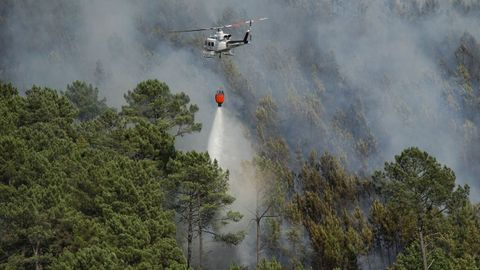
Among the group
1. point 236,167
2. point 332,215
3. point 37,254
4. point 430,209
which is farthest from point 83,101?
point 430,209

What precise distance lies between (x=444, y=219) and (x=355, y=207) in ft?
60.9

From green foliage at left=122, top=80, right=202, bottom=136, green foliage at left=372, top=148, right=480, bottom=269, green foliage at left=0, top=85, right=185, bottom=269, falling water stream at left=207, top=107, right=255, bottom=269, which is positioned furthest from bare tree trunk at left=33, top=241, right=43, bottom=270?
green foliage at left=372, top=148, right=480, bottom=269

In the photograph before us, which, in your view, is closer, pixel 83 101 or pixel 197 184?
pixel 197 184

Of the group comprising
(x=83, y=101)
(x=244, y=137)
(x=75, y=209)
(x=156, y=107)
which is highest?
(x=244, y=137)

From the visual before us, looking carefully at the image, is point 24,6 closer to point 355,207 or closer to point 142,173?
point 355,207

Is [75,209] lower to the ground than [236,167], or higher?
lower

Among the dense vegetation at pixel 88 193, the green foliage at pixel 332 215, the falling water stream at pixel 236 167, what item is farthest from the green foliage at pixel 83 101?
the green foliage at pixel 332 215

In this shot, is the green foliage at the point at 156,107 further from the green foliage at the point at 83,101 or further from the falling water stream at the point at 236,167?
the green foliage at the point at 83,101

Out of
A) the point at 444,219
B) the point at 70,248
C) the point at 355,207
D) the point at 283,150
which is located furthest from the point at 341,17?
the point at 70,248

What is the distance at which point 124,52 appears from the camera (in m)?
96.4

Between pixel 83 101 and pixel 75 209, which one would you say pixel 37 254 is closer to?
pixel 75 209

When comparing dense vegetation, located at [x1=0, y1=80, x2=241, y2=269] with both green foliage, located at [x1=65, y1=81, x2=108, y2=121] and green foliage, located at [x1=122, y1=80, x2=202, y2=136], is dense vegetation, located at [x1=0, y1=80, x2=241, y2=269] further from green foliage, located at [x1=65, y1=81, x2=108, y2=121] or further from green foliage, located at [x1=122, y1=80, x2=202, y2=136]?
green foliage, located at [x1=65, y1=81, x2=108, y2=121]

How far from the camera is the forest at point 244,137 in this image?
39594 millimetres

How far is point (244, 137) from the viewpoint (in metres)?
85.4
